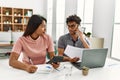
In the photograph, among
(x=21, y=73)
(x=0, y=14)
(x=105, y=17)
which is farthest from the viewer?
(x=0, y=14)

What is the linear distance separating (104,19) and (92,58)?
1.98 meters

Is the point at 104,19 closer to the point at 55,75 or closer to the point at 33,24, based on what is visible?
the point at 33,24

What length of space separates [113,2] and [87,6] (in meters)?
1.14

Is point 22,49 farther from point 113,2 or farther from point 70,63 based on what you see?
point 113,2

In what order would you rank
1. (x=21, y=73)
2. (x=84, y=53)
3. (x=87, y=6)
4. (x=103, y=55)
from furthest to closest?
(x=87, y=6) < (x=103, y=55) < (x=84, y=53) < (x=21, y=73)

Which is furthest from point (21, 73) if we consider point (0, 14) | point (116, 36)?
point (0, 14)

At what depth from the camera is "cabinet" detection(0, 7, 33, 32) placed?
20.6ft

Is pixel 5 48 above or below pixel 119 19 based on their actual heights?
below

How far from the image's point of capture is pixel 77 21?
6.91 feet

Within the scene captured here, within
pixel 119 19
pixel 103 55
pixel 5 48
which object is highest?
pixel 119 19

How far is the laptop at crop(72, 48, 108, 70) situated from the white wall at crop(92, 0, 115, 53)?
5.62 ft

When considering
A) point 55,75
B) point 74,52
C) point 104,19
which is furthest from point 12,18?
point 55,75

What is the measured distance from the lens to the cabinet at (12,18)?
20.6 feet

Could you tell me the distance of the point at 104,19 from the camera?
3373 mm
